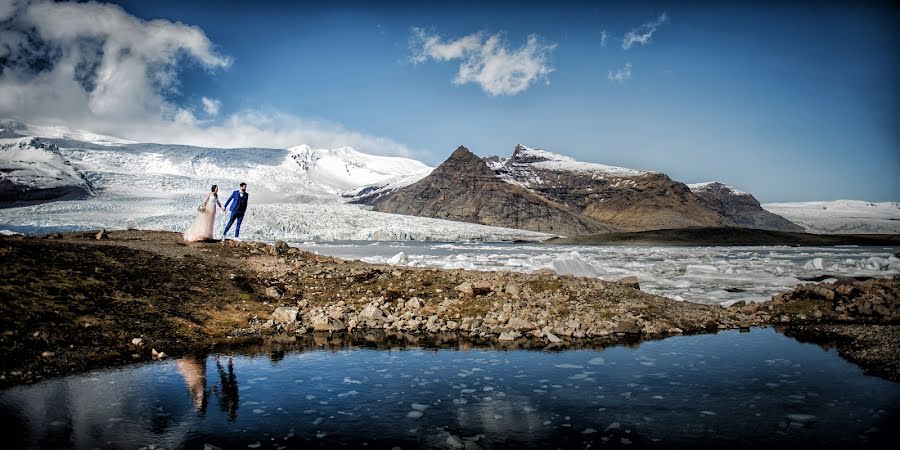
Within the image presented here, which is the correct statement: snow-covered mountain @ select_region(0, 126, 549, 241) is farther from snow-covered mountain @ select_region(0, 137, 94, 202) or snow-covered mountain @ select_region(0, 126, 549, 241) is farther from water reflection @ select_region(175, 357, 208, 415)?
water reflection @ select_region(175, 357, 208, 415)

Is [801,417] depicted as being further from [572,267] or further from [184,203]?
[184,203]

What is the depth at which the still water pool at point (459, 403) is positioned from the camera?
5.69 metres

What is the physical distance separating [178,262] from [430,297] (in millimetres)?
7615

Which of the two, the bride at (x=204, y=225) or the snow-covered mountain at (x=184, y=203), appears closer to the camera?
the bride at (x=204, y=225)

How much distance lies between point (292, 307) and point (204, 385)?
17.4 feet

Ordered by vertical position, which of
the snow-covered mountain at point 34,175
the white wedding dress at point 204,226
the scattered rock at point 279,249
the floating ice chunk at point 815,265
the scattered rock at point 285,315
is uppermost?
the snow-covered mountain at point 34,175

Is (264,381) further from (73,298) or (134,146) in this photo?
(134,146)

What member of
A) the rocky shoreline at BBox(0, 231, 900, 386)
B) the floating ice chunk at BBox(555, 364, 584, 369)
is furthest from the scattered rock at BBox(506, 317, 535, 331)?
the floating ice chunk at BBox(555, 364, 584, 369)

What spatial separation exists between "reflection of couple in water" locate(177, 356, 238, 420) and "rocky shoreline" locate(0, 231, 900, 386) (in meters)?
1.06

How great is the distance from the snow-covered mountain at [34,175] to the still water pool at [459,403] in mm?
119061

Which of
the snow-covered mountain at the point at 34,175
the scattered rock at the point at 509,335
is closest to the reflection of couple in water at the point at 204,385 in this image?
the scattered rock at the point at 509,335

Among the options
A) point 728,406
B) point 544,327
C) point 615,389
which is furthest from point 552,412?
point 544,327

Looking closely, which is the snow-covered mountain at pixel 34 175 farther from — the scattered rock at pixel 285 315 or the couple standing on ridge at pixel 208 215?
the scattered rock at pixel 285 315


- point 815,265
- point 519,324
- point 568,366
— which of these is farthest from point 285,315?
point 815,265
